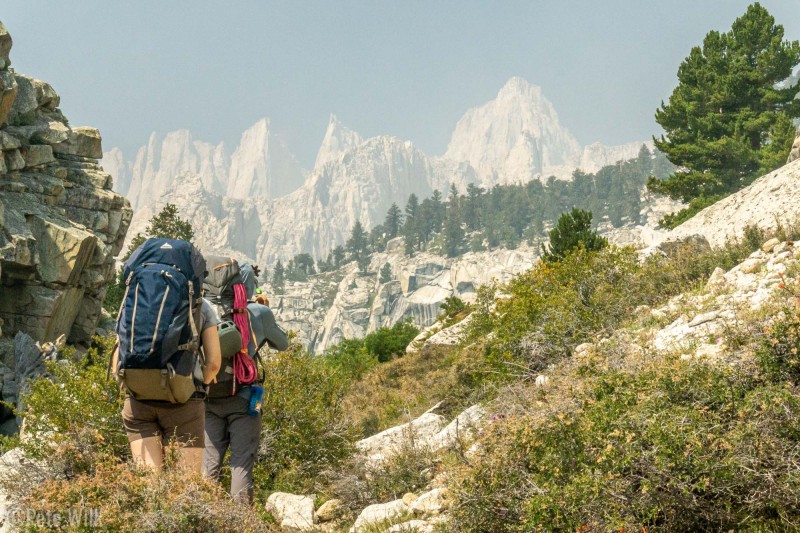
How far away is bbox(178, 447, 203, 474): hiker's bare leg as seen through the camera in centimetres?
298

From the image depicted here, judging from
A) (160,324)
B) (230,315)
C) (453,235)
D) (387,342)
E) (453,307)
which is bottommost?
(160,324)

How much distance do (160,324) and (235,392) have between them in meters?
0.91

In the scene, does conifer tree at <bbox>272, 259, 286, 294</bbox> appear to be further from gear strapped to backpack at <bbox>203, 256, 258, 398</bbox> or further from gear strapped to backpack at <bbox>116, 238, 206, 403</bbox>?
gear strapped to backpack at <bbox>116, 238, 206, 403</bbox>

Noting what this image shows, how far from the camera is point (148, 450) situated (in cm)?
313

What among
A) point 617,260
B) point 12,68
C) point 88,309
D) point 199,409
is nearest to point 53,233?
point 88,309

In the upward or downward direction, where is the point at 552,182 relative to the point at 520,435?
upward

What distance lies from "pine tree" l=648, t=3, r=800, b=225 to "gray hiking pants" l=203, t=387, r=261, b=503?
87.9 feet

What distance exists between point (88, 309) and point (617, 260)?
2510 cm

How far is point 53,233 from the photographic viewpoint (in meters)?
23.4

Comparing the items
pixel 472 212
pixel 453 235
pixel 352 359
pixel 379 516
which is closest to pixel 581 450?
pixel 379 516

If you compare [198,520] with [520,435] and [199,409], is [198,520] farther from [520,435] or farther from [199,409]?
[520,435]

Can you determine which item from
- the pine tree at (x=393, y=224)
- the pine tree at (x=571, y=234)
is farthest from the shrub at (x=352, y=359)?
the pine tree at (x=393, y=224)

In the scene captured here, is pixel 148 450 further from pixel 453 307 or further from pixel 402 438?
pixel 453 307

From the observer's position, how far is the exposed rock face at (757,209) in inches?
449
